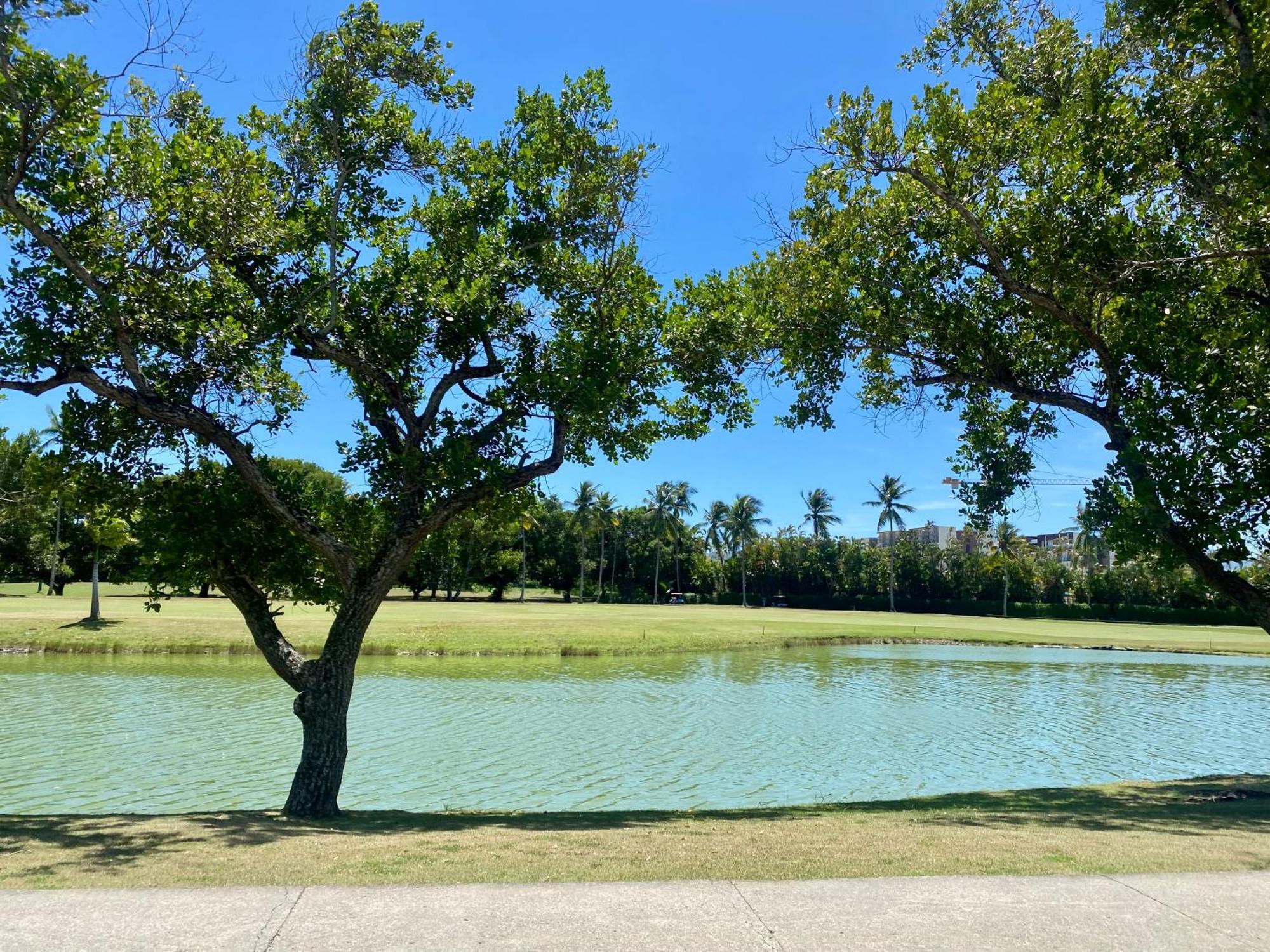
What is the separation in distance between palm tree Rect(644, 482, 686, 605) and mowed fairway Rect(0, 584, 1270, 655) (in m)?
32.5

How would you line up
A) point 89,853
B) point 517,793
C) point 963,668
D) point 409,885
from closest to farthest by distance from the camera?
point 409,885, point 89,853, point 517,793, point 963,668

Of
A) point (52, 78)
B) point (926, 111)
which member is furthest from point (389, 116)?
point (926, 111)

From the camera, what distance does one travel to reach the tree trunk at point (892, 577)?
97562mm

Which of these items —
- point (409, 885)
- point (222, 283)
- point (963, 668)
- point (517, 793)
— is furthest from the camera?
point (963, 668)

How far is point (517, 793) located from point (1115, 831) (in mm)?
9467

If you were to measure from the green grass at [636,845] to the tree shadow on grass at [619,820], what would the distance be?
4 centimetres

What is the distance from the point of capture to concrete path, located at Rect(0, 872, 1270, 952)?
17.2 feet

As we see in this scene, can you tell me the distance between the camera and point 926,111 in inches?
553

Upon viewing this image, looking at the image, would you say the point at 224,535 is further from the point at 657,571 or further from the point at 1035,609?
the point at 657,571

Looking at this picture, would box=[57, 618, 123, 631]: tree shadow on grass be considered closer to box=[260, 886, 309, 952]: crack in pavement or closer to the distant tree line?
the distant tree line

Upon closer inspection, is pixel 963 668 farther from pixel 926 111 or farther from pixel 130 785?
pixel 130 785

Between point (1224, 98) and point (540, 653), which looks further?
point (540, 653)

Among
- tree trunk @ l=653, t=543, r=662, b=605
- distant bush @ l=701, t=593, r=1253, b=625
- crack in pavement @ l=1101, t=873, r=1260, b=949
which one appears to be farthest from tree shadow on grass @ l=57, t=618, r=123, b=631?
distant bush @ l=701, t=593, r=1253, b=625

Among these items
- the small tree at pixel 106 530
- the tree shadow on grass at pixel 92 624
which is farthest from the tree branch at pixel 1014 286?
the tree shadow on grass at pixel 92 624
